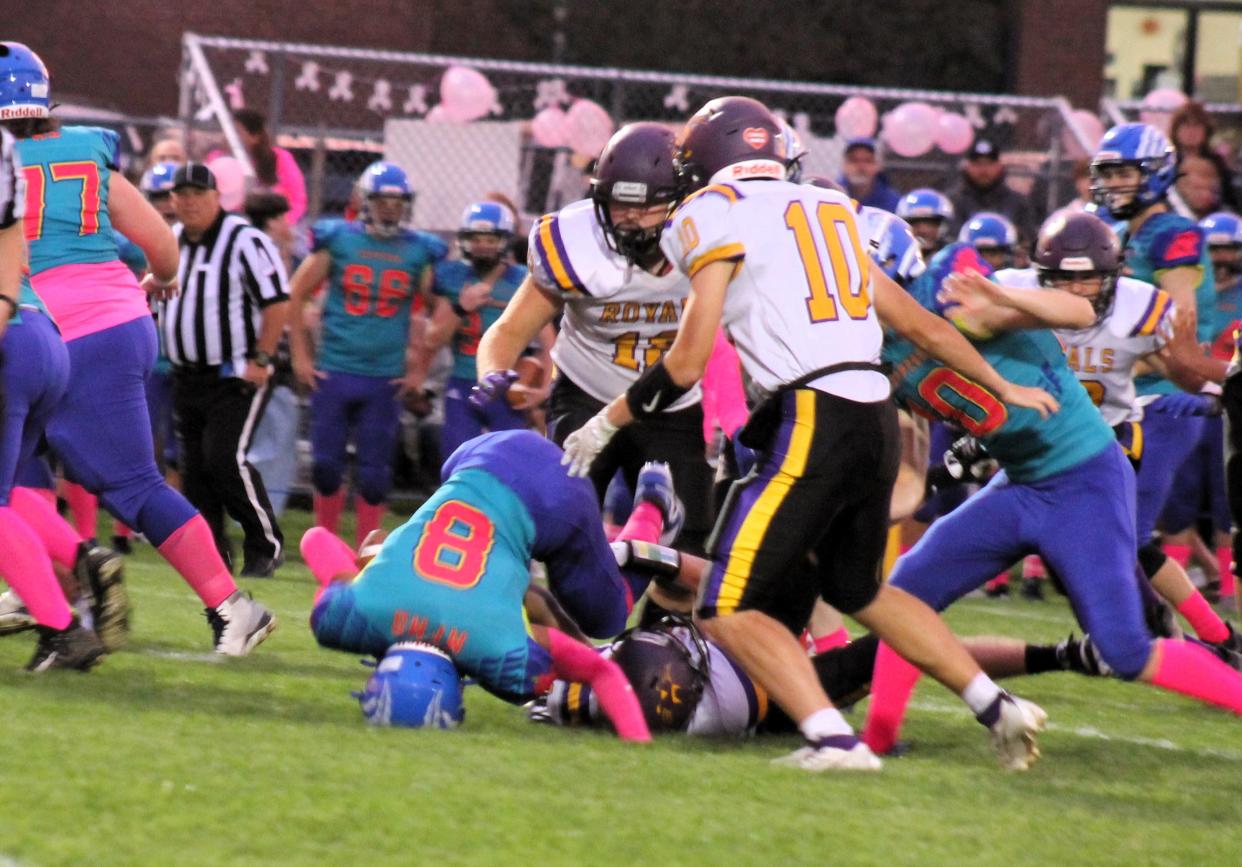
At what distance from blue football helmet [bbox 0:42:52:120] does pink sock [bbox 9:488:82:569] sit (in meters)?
1.09

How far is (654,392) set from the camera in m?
4.54

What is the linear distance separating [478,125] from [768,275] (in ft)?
22.2

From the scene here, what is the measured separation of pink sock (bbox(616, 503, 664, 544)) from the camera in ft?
18.7

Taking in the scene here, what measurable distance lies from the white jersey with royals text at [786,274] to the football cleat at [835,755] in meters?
0.80

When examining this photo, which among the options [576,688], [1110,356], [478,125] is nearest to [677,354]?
[576,688]

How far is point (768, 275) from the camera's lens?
14.8 ft

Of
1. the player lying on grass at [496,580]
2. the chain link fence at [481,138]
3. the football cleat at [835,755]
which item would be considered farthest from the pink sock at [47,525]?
the chain link fence at [481,138]

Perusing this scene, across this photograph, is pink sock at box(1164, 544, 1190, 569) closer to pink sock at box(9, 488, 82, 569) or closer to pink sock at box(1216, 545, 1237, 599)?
pink sock at box(1216, 545, 1237, 599)

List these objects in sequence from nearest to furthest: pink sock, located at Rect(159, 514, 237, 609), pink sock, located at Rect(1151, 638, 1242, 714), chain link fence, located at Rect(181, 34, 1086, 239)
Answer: pink sock, located at Rect(1151, 638, 1242, 714)
pink sock, located at Rect(159, 514, 237, 609)
chain link fence, located at Rect(181, 34, 1086, 239)

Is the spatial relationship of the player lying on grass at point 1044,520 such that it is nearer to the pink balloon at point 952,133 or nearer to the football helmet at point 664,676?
the football helmet at point 664,676

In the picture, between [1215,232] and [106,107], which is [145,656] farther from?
[106,107]

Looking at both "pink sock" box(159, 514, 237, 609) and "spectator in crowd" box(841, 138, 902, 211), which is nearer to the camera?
"pink sock" box(159, 514, 237, 609)

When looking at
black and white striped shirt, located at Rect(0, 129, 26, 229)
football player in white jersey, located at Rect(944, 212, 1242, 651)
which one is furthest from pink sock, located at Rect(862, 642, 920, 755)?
black and white striped shirt, located at Rect(0, 129, 26, 229)

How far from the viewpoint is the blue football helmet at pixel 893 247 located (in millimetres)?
5434
